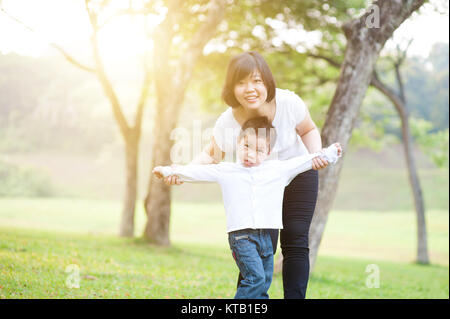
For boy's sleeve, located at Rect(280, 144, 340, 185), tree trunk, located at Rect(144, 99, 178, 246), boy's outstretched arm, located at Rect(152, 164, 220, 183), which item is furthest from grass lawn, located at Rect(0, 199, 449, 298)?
boy's sleeve, located at Rect(280, 144, 340, 185)

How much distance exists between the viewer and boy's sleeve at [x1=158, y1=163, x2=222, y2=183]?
304 centimetres

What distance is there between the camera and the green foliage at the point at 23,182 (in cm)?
3019

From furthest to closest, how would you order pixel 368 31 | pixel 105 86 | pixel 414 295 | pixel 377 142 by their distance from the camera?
pixel 377 142
pixel 105 86
pixel 414 295
pixel 368 31

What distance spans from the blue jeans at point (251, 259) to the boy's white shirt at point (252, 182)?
2.5 inches

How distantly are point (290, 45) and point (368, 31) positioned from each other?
257 inches

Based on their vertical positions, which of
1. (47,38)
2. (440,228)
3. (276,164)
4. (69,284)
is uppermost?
(47,38)

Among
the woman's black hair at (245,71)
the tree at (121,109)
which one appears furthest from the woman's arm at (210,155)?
the tree at (121,109)

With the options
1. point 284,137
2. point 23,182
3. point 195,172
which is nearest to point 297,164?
point 284,137

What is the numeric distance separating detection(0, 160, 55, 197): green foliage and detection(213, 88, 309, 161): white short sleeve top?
1149 inches

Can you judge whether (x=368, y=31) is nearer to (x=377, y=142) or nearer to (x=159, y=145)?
(x=159, y=145)

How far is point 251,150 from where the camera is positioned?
3172mm

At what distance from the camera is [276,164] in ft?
10.6

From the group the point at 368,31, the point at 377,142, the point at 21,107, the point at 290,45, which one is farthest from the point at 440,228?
the point at 21,107

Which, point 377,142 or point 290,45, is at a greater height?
point 290,45
